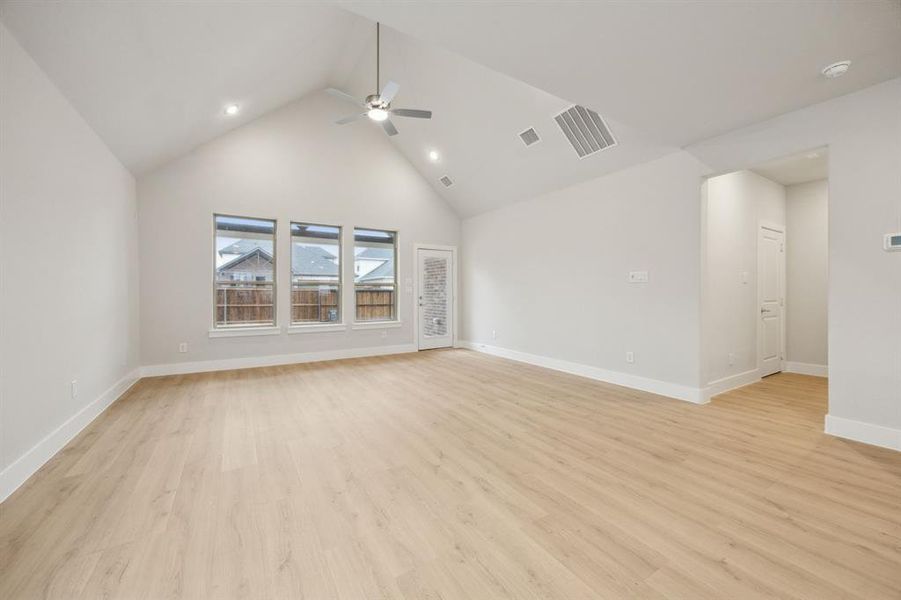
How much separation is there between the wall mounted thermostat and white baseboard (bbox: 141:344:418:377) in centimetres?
625

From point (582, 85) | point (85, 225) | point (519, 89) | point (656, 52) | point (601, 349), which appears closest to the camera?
point (656, 52)

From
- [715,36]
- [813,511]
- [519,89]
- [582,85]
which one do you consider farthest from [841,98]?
[813,511]

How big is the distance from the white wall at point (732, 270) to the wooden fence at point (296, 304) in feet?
17.1

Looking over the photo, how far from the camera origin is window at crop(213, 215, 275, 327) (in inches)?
223

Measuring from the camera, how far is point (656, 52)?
7.85ft

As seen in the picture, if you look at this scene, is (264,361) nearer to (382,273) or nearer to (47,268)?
(382,273)

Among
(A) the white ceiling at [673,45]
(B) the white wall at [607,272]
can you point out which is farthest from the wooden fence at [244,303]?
(A) the white ceiling at [673,45]

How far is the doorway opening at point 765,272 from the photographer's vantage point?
4289 millimetres

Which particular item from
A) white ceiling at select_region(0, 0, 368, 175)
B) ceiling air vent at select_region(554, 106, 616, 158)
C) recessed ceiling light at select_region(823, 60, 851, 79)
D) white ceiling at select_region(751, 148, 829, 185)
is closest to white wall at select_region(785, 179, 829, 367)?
white ceiling at select_region(751, 148, 829, 185)

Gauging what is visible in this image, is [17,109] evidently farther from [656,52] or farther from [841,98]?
[841,98]

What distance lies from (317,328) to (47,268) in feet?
12.5

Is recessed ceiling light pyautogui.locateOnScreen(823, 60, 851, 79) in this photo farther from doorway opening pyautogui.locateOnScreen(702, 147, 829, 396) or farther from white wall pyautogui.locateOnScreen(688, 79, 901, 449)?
doorway opening pyautogui.locateOnScreen(702, 147, 829, 396)

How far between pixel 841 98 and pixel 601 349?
3.25 meters

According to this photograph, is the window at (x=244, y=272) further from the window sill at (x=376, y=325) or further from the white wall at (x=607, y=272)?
the white wall at (x=607, y=272)
